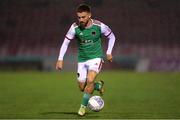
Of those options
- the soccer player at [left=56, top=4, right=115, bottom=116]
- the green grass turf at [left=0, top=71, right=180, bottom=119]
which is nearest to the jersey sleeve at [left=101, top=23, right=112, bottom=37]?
the soccer player at [left=56, top=4, right=115, bottom=116]

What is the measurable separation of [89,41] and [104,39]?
17.0 metres

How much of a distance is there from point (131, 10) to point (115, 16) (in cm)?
230

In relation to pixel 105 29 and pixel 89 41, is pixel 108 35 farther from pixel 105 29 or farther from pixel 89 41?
pixel 89 41

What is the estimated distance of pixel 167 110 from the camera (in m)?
10.1

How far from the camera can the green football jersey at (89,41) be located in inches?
378

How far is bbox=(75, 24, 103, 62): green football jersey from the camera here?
31.5ft

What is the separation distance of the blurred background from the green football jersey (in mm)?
13199

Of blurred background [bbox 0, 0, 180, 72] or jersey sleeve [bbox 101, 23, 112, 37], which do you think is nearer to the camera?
jersey sleeve [bbox 101, 23, 112, 37]

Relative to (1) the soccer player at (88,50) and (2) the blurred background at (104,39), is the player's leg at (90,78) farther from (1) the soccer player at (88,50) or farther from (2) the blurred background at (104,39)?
(2) the blurred background at (104,39)

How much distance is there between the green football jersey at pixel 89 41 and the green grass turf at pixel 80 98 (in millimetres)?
1008

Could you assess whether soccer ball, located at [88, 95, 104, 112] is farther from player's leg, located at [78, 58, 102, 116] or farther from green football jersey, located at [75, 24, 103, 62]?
green football jersey, located at [75, 24, 103, 62]

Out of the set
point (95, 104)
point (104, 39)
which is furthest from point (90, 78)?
point (104, 39)

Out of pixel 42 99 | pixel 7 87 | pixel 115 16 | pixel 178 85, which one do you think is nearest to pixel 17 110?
pixel 42 99

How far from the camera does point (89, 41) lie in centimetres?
966
